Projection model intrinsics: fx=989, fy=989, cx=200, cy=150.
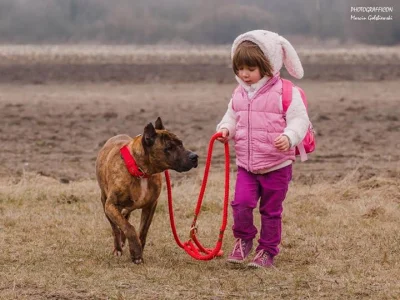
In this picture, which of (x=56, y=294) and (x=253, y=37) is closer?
(x=56, y=294)

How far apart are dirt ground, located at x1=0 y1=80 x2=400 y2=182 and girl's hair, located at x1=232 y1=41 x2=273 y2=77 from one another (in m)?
4.98

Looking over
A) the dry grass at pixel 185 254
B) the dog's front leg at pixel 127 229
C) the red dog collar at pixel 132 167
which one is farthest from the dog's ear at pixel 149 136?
the dry grass at pixel 185 254

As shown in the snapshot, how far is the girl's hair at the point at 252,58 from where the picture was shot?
7.72 meters

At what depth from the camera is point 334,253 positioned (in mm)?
8383

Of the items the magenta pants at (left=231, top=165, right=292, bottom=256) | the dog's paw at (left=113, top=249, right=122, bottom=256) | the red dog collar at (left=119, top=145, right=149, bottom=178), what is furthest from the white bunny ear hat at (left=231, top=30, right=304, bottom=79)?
the dog's paw at (left=113, top=249, right=122, bottom=256)

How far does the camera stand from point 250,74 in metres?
7.76

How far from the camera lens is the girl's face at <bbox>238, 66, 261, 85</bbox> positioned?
7754mm

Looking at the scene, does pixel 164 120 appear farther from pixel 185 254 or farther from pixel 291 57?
pixel 291 57

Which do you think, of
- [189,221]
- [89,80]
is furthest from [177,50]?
[189,221]

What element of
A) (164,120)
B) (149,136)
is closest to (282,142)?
(149,136)

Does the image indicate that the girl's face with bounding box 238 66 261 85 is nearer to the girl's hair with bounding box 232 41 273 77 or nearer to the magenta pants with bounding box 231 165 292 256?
the girl's hair with bounding box 232 41 273 77

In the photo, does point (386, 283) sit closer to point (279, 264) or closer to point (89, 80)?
point (279, 264)

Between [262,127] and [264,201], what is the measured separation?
0.65 metres

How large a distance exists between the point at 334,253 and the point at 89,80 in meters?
20.6
